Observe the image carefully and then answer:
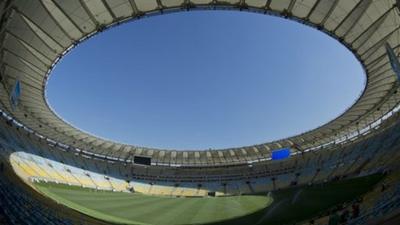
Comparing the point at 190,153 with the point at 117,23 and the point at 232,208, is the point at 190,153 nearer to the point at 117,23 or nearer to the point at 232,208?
the point at 232,208

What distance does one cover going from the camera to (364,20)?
115 feet

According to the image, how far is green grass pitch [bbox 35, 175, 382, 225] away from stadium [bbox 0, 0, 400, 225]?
0.56 ft

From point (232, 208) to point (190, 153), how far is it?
2986 centimetres

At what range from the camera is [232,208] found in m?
38.4

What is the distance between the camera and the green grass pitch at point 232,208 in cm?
3081

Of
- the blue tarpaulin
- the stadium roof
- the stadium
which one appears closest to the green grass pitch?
the stadium

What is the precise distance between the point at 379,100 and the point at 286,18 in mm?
19178

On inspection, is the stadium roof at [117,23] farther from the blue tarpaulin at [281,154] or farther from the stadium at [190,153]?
the blue tarpaulin at [281,154]

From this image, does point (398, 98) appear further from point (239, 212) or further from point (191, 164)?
point (191, 164)

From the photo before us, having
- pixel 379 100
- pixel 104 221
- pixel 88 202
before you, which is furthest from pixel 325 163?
pixel 104 221

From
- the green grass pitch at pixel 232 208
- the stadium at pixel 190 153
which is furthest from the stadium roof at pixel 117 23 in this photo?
the green grass pitch at pixel 232 208

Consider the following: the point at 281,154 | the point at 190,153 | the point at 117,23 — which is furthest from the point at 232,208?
the point at 190,153

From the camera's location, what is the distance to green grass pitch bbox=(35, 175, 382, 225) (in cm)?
3081

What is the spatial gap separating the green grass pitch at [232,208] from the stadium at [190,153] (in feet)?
0.56
